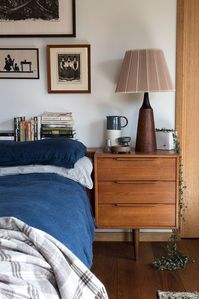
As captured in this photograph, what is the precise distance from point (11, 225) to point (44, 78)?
190cm

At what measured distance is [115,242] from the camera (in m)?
2.96

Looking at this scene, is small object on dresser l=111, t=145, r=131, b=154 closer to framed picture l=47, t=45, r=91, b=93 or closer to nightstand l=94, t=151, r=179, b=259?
nightstand l=94, t=151, r=179, b=259

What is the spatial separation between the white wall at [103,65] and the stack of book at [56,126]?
0.17 meters

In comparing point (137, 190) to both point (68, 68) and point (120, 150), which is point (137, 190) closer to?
point (120, 150)

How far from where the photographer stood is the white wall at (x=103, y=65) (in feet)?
9.22

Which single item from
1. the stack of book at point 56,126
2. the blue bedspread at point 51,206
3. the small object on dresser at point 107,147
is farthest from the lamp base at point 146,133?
the blue bedspread at point 51,206

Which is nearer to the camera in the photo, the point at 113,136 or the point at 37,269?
the point at 37,269

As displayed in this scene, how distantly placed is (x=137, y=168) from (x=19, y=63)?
1240 mm

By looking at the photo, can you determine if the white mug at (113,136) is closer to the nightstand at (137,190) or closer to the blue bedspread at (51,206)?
the nightstand at (137,190)

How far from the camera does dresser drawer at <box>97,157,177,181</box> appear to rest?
2486 mm

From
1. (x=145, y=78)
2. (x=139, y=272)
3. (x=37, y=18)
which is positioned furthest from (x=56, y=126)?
(x=139, y=272)

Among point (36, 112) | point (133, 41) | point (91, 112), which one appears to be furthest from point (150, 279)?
point (133, 41)

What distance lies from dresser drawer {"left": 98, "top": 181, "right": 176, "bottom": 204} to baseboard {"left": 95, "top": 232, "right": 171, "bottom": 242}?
0.56m

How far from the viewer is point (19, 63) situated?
287 centimetres
